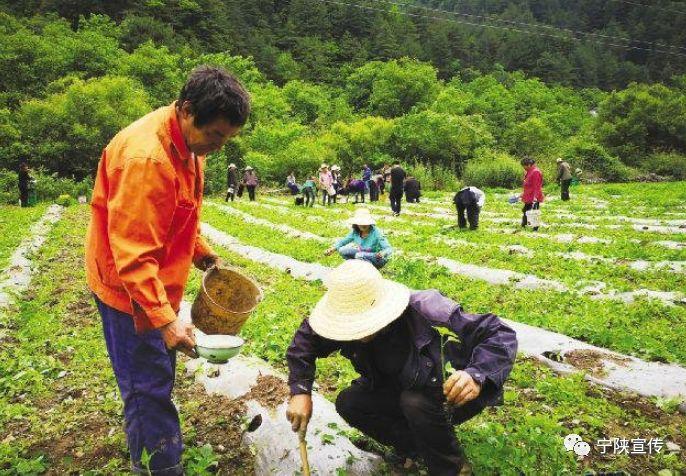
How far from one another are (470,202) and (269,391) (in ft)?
32.0

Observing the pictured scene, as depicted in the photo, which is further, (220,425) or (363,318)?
(220,425)

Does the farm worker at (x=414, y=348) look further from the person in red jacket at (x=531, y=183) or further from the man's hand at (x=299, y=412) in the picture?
the person in red jacket at (x=531, y=183)

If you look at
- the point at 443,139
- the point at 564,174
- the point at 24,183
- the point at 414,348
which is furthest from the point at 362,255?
the point at 443,139

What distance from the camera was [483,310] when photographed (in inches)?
240

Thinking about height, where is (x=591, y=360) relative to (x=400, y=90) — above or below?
below

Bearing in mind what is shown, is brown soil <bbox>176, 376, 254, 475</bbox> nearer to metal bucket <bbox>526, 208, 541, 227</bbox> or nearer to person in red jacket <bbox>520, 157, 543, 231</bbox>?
metal bucket <bbox>526, 208, 541, 227</bbox>

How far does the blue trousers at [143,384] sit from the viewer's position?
2.33 meters

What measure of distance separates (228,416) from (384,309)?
197 cm

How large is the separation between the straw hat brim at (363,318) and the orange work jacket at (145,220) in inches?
29.8

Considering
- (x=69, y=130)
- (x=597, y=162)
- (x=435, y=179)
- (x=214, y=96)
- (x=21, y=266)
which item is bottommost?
(x=21, y=266)

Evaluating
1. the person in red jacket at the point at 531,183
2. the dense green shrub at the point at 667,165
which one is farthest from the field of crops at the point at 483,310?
the dense green shrub at the point at 667,165

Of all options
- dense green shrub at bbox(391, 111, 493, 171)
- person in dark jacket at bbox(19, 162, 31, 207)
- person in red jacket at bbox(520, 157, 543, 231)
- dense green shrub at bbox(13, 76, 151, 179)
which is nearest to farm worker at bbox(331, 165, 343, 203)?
person in red jacket at bbox(520, 157, 543, 231)

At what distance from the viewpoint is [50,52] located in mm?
36375

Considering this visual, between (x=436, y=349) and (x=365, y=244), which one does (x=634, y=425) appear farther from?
(x=365, y=244)
